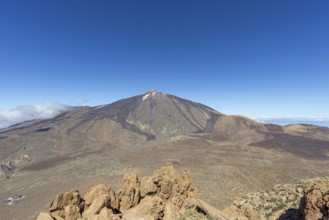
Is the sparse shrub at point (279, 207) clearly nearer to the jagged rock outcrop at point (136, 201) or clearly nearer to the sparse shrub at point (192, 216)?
the jagged rock outcrop at point (136, 201)

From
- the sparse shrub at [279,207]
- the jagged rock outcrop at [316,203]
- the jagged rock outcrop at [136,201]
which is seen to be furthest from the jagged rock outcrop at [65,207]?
the sparse shrub at [279,207]

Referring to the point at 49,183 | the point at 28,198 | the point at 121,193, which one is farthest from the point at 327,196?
the point at 49,183

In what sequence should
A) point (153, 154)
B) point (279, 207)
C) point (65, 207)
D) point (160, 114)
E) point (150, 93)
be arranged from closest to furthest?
point (65, 207)
point (279, 207)
point (153, 154)
point (160, 114)
point (150, 93)

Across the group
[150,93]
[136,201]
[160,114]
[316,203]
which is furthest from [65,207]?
[150,93]

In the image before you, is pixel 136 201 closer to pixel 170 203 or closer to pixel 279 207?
pixel 170 203

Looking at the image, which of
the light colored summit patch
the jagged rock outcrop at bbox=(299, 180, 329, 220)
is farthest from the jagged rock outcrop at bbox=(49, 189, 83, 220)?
the light colored summit patch

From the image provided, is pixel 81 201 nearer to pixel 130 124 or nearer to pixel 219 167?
pixel 219 167
